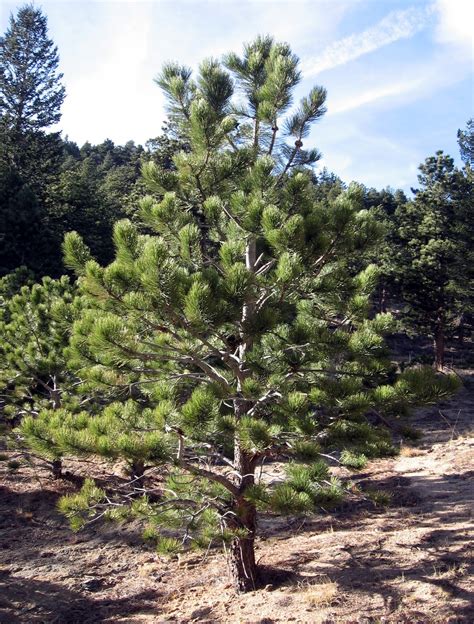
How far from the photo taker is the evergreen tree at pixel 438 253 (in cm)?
1741

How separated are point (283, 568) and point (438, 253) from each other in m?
14.6

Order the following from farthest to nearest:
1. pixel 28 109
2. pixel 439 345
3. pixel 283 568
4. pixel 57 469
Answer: pixel 28 109, pixel 439 345, pixel 57 469, pixel 283 568

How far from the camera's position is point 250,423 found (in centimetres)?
405

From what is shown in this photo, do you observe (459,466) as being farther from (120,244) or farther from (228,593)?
(120,244)

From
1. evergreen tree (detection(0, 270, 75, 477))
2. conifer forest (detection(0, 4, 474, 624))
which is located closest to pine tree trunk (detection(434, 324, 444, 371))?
conifer forest (detection(0, 4, 474, 624))

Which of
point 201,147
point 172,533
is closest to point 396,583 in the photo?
point 172,533

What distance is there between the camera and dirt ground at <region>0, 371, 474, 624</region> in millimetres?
4996

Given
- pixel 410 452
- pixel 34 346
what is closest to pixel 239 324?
pixel 34 346

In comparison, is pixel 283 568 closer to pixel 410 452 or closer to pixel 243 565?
pixel 243 565

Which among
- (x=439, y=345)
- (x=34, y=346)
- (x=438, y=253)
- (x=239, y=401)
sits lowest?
(x=239, y=401)

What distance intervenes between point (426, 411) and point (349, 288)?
13518 millimetres

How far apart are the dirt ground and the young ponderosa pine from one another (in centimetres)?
69

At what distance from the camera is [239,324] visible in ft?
14.7

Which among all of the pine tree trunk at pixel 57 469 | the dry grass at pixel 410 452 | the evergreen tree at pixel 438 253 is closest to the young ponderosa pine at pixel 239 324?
the pine tree trunk at pixel 57 469
